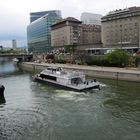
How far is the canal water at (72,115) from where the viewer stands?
26.2m

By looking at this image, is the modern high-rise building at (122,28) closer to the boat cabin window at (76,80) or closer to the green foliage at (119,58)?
the green foliage at (119,58)

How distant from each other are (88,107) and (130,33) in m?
99.0

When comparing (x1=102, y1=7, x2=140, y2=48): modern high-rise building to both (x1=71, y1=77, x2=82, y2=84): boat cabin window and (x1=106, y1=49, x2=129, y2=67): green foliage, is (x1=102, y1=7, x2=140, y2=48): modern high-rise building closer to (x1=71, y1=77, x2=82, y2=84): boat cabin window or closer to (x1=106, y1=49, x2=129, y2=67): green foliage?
(x1=106, y1=49, x2=129, y2=67): green foliage

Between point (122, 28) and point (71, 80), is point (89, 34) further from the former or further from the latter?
point (71, 80)

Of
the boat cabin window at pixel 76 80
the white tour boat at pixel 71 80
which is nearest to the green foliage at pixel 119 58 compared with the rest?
the white tour boat at pixel 71 80

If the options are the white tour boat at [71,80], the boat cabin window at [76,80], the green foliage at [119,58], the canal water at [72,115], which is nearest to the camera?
the canal water at [72,115]

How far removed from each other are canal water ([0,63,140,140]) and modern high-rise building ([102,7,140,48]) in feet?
264

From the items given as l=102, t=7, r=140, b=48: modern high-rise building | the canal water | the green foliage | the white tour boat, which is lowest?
the canal water

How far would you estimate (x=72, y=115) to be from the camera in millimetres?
32812

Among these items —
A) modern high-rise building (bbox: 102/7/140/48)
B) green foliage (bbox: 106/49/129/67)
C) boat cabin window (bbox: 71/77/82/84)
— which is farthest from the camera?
modern high-rise building (bbox: 102/7/140/48)

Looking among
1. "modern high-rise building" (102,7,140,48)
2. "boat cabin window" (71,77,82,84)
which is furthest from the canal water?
"modern high-rise building" (102,7,140,48)

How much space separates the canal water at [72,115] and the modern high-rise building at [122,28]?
80.5 m

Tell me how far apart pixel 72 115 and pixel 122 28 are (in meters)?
107

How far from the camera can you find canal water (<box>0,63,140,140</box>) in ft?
86.1
